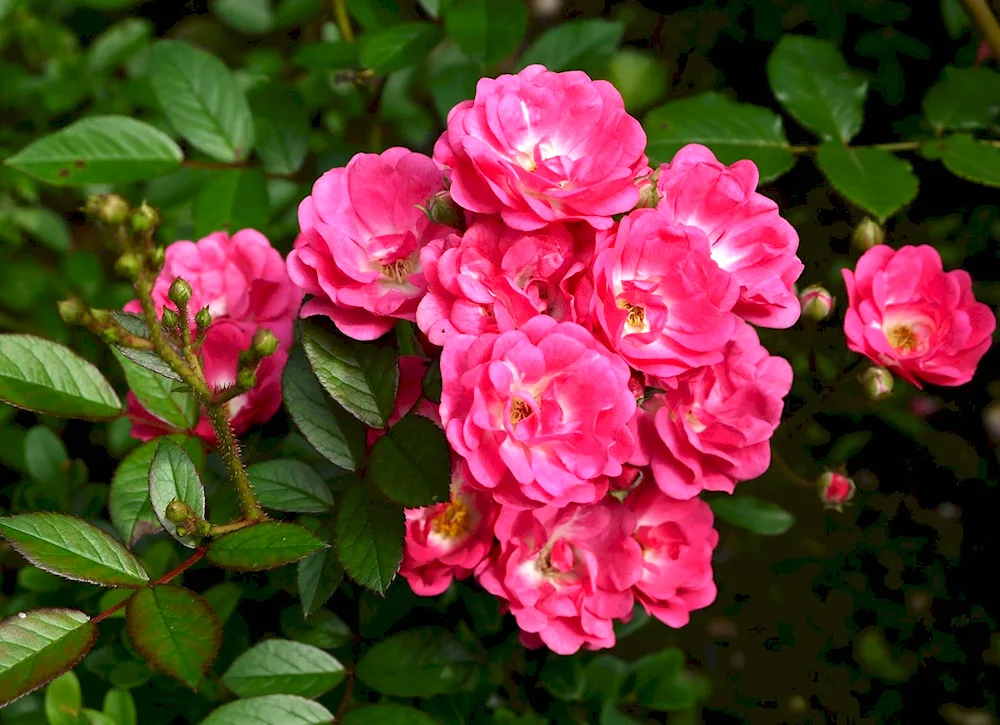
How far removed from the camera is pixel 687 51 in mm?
1629

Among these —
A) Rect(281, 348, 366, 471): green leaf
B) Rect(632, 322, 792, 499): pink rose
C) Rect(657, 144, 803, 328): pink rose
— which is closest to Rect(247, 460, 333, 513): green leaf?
Rect(281, 348, 366, 471): green leaf

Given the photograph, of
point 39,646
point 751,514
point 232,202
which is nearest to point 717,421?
point 751,514

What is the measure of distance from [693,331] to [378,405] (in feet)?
0.95

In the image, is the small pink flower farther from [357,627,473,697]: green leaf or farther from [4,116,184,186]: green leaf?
[4,116,184,186]: green leaf

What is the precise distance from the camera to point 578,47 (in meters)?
1.24

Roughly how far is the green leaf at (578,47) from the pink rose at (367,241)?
553mm

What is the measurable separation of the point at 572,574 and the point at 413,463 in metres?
0.24

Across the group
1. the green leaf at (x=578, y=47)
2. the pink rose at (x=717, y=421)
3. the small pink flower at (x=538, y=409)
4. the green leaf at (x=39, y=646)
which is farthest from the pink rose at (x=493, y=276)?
the green leaf at (x=578, y=47)

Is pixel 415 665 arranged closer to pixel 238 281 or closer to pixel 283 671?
pixel 283 671

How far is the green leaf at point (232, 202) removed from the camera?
45.1 inches

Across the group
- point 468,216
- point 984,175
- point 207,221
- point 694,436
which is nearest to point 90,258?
point 207,221

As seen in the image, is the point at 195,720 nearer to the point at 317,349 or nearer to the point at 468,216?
the point at 317,349

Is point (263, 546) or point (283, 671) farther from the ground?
point (263, 546)

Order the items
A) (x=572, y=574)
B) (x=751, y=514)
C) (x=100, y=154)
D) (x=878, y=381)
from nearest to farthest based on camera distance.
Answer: (x=572, y=574), (x=878, y=381), (x=100, y=154), (x=751, y=514)
